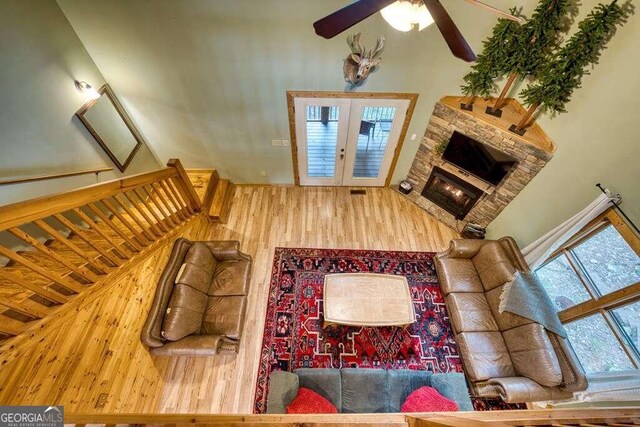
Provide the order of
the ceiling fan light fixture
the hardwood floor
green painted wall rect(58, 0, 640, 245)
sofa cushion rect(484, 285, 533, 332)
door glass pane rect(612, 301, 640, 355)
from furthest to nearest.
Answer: sofa cushion rect(484, 285, 533, 332) → green painted wall rect(58, 0, 640, 245) → door glass pane rect(612, 301, 640, 355) → the hardwood floor → the ceiling fan light fixture

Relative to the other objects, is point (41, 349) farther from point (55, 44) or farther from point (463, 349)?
point (463, 349)

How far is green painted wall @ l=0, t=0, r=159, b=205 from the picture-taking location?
2.54 m

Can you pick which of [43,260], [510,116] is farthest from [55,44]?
[510,116]

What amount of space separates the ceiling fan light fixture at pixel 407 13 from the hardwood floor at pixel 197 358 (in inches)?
127

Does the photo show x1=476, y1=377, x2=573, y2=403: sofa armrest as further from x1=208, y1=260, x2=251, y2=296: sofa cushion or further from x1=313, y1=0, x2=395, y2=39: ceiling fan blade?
x1=313, y1=0, x2=395, y2=39: ceiling fan blade

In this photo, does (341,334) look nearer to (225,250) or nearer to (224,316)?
(224,316)

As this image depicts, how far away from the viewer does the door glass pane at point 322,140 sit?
3.95 metres

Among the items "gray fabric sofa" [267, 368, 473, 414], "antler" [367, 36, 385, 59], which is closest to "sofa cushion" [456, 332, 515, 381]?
"gray fabric sofa" [267, 368, 473, 414]

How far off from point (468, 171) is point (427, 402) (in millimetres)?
3147

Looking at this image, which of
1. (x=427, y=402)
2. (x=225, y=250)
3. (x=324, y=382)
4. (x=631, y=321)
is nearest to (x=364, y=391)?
(x=324, y=382)

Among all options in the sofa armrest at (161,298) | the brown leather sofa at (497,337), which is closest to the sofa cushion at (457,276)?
the brown leather sofa at (497,337)

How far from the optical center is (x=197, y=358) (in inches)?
126

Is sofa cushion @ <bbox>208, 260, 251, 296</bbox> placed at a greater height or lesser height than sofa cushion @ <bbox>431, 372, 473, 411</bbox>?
greater

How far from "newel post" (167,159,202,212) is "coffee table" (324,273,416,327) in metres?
2.35
